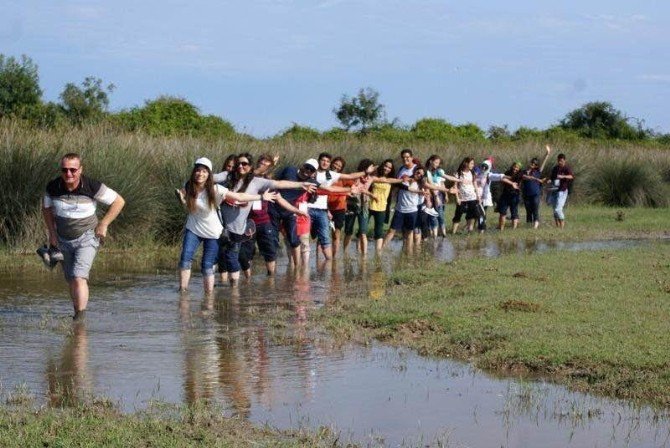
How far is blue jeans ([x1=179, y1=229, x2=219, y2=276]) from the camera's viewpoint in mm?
14250

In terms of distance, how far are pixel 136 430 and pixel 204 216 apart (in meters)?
7.05

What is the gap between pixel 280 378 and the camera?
9438 millimetres

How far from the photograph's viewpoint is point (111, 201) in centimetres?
1199

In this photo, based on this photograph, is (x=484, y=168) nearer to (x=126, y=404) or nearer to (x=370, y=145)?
(x=370, y=145)

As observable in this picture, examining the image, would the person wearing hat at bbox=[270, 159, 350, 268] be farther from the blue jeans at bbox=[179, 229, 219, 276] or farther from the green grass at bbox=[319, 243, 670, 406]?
the blue jeans at bbox=[179, 229, 219, 276]

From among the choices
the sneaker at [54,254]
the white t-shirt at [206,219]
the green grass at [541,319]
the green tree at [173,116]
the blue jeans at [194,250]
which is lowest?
the green grass at [541,319]

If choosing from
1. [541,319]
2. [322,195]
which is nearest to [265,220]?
[322,195]

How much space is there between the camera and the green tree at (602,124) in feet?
204

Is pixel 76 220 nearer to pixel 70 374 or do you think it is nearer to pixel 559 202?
pixel 70 374

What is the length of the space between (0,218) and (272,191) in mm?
5407

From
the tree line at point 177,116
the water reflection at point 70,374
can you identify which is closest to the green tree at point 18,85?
the tree line at point 177,116

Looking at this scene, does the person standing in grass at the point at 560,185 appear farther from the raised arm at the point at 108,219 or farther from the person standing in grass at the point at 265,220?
the raised arm at the point at 108,219

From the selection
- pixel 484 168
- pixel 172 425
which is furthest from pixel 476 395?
pixel 484 168

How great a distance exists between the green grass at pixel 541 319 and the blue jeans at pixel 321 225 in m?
1.94
